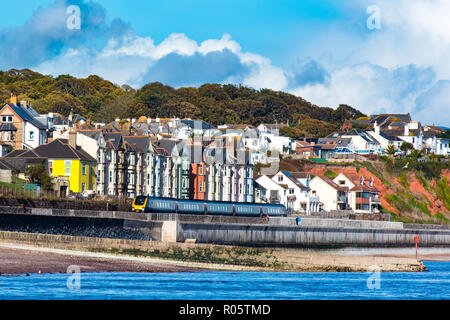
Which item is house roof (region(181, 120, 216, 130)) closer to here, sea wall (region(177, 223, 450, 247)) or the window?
the window

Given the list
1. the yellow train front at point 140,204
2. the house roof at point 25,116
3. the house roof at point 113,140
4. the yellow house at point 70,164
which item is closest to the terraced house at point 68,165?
the yellow house at point 70,164

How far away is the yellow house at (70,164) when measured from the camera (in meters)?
87.1

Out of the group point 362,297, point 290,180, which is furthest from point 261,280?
point 290,180

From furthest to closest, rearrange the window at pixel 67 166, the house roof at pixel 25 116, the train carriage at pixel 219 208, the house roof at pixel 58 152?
the house roof at pixel 25 116 < the house roof at pixel 58 152 < the window at pixel 67 166 < the train carriage at pixel 219 208

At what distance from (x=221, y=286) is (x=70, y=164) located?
49.6 m

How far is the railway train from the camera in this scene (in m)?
73.4

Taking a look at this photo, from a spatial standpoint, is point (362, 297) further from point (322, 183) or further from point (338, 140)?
point (338, 140)

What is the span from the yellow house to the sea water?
1591 inches

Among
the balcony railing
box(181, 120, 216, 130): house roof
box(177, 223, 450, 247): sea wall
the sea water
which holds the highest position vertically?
box(181, 120, 216, 130): house roof

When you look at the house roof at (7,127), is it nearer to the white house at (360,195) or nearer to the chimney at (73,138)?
the chimney at (73,138)

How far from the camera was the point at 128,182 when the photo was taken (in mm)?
A: 96312

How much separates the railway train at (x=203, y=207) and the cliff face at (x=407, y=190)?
45280mm

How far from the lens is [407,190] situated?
458ft

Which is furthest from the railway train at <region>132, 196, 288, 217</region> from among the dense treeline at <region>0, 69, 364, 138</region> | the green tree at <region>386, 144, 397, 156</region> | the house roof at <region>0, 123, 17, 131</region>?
the dense treeline at <region>0, 69, 364, 138</region>
